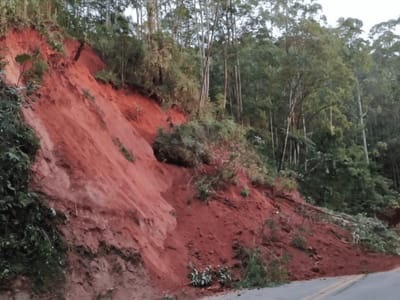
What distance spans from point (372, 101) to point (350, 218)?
23196mm

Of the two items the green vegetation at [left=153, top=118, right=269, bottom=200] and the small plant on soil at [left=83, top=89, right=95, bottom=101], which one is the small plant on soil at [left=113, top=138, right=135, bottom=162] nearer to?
the small plant on soil at [left=83, top=89, right=95, bottom=101]

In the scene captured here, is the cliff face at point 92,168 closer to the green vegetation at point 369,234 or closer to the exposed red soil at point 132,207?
the exposed red soil at point 132,207

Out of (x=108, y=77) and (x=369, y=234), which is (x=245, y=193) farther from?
(x=108, y=77)

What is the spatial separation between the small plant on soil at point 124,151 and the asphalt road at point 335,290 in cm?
468

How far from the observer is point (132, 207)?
9.89 m

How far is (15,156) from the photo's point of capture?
24.9 ft

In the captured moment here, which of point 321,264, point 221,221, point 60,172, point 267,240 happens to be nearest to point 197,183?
point 221,221

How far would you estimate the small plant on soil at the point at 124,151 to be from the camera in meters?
12.1

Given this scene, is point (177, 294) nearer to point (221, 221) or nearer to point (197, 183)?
point (221, 221)

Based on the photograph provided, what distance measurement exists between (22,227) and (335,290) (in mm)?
5616

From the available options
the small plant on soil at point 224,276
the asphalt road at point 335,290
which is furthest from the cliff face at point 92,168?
the asphalt road at point 335,290

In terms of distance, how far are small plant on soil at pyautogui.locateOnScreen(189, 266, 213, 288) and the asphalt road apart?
72cm

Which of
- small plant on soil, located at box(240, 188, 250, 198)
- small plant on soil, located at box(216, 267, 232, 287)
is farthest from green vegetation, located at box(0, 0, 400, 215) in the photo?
small plant on soil, located at box(216, 267, 232, 287)

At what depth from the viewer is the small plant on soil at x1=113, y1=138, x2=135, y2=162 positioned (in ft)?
39.7
